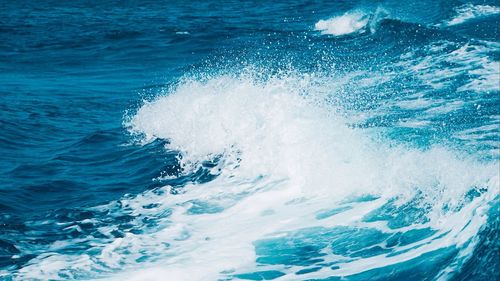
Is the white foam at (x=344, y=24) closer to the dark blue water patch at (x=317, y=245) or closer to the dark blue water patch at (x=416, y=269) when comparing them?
the dark blue water patch at (x=317, y=245)

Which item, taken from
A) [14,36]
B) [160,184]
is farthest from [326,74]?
[14,36]

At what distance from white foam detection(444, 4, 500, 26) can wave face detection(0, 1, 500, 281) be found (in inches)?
5.9

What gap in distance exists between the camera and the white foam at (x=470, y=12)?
2152 centimetres

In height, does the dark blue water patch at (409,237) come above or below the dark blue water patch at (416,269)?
above

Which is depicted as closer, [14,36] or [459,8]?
[459,8]

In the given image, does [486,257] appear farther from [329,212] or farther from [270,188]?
[270,188]

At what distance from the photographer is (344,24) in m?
24.0

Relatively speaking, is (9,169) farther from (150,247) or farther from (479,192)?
(479,192)

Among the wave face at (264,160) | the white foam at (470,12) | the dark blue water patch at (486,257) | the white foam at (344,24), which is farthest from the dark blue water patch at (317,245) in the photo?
the white foam at (344,24)

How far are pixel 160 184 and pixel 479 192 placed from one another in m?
4.64

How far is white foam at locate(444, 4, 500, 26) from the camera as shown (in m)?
21.5

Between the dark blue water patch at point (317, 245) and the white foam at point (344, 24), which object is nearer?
the dark blue water patch at point (317, 245)

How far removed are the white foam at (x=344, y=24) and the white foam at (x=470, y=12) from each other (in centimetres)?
291

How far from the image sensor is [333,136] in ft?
35.6
